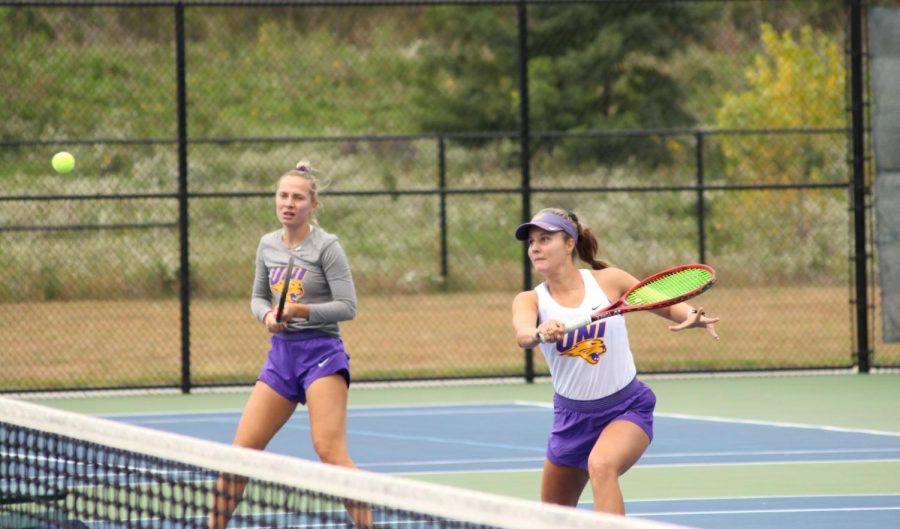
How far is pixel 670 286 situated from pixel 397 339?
13.2 meters

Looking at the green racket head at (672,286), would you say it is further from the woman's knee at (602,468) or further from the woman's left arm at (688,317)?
the woman's knee at (602,468)

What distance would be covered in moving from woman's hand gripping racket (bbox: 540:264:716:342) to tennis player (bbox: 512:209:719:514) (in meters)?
0.09

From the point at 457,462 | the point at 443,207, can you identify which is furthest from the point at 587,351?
the point at 443,207

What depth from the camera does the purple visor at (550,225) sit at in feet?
20.4

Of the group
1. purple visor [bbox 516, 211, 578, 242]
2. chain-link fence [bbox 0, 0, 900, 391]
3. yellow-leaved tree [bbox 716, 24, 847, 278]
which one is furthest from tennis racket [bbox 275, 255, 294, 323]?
yellow-leaved tree [bbox 716, 24, 847, 278]

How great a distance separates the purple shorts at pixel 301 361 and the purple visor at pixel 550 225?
1.24m

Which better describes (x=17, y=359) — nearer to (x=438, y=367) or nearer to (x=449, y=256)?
(x=438, y=367)

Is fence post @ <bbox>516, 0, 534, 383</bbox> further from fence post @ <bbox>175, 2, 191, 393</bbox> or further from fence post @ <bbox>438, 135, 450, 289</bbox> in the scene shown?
fence post @ <bbox>438, 135, 450, 289</bbox>

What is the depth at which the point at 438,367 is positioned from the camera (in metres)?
16.9

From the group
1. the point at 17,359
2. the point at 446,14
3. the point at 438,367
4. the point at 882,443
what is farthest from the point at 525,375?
the point at 446,14

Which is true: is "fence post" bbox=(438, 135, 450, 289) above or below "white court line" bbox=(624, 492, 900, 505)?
above

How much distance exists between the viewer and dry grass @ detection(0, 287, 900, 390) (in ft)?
52.9

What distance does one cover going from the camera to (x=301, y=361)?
7203 mm

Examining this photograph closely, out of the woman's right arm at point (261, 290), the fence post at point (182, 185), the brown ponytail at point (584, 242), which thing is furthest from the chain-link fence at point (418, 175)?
the brown ponytail at point (584, 242)
